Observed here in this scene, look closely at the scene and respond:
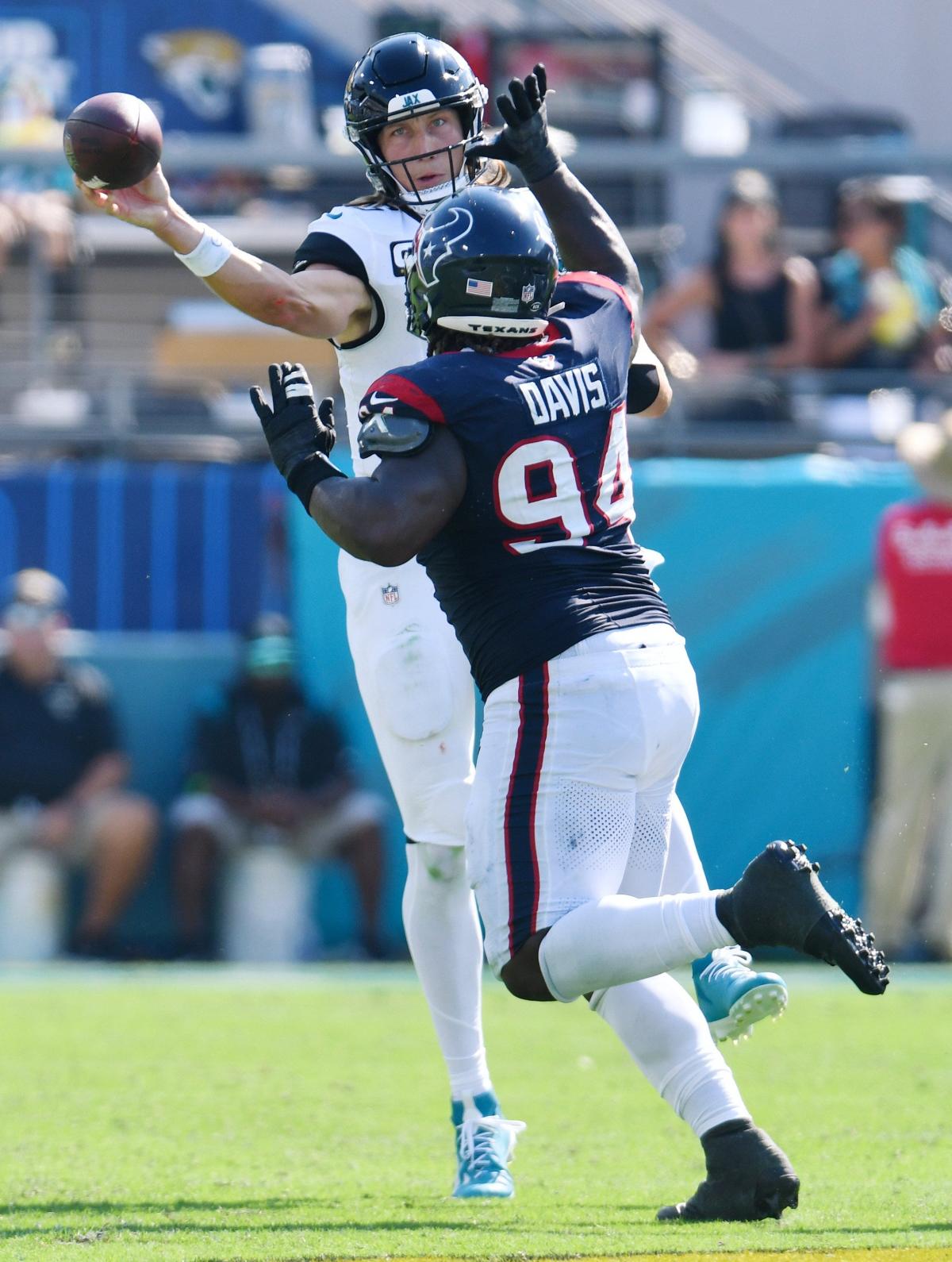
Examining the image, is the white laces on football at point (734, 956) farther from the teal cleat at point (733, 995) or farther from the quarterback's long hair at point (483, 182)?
the quarterback's long hair at point (483, 182)

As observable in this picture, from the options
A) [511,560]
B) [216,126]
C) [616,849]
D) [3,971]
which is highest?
[216,126]

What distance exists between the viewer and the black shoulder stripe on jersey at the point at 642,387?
13.5 ft

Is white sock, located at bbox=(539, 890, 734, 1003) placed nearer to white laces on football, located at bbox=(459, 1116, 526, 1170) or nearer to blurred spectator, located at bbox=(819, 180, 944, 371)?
white laces on football, located at bbox=(459, 1116, 526, 1170)

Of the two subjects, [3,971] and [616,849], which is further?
[3,971]

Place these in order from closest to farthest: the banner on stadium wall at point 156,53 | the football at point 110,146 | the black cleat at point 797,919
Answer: the black cleat at point 797,919 < the football at point 110,146 < the banner on stadium wall at point 156,53

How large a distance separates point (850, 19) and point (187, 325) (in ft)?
21.7

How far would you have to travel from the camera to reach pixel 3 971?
26.6 feet

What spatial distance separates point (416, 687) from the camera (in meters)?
4.31

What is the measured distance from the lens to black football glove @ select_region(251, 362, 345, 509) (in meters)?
Answer: 3.67

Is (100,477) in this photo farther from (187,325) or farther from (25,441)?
(187,325)

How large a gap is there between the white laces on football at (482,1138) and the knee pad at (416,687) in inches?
32.6

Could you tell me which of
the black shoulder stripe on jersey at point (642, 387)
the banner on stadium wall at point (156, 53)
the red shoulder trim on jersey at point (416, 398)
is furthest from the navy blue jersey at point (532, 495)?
the banner on stadium wall at point (156, 53)

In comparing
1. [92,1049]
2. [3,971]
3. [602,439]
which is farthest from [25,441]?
[602,439]

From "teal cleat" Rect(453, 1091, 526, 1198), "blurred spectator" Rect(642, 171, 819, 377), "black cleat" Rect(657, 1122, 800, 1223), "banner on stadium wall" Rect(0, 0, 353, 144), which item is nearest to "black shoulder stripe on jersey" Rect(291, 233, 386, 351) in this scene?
"teal cleat" Rect(453, 1091, 526, 1198)
